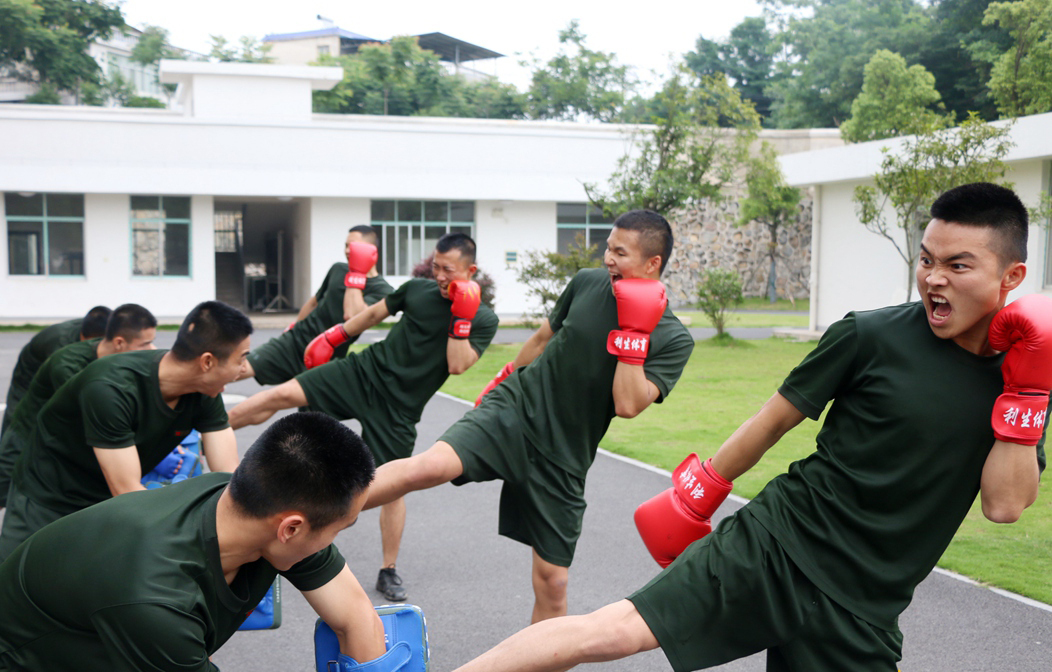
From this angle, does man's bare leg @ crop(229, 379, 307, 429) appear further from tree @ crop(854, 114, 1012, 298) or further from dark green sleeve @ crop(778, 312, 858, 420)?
tree @ crop(854, 114, 1012, 298)

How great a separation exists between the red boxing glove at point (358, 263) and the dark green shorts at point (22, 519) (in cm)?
373

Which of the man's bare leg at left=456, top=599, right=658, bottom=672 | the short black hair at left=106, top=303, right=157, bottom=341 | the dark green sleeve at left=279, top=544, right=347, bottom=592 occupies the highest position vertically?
the short black hair at left=106, top=303, right=157, bottom=341

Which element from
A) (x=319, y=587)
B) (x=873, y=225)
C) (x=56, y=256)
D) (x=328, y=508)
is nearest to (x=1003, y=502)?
(x=328, y=508)

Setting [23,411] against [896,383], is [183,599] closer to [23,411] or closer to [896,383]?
[896,383]

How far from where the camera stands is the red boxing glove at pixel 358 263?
285 inches

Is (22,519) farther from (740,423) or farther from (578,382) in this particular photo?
(740,423)

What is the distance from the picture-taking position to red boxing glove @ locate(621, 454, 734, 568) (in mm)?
2934

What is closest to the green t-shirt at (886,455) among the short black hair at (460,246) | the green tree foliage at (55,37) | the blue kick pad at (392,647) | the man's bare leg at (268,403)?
the blue kick pad at (392,647)

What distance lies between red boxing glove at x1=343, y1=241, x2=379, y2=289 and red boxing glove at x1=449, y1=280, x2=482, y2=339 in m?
1.90

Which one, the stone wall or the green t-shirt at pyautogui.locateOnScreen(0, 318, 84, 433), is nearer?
the green t-shirt at pyautogui.locateOnScreen(0, 318, 84, 433)

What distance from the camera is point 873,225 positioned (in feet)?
59.0

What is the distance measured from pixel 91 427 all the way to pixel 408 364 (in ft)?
7.72

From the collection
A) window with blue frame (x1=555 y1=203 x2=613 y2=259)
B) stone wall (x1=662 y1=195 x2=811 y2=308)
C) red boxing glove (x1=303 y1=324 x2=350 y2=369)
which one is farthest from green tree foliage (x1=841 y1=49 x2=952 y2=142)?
red boxing glove (x1=303 y1=324 x2=350 y2=369)

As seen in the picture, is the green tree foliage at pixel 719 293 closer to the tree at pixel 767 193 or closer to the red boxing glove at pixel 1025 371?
the tree at pixel 767 193
